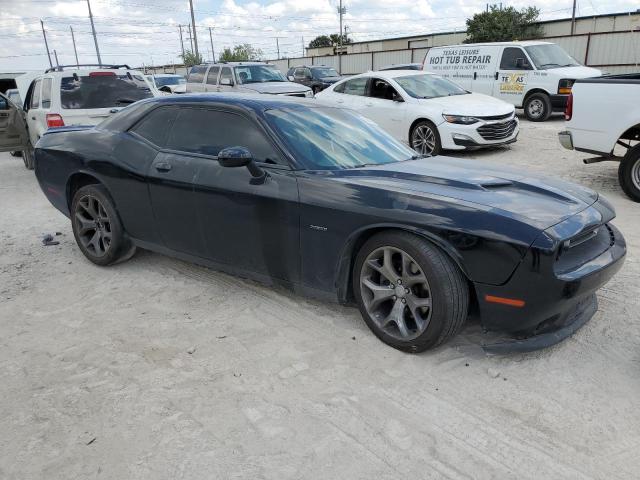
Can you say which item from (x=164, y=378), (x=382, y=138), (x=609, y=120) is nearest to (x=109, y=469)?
(x=164, y=378)

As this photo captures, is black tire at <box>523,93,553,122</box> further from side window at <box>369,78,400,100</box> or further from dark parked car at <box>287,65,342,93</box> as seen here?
dark parked car at <box>287,65,342,93</box>

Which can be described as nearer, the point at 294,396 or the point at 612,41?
the point at 294,396

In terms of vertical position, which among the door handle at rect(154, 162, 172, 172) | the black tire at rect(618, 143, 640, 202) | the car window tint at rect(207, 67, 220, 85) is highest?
the car window tint at rect(207, 67, 220, 85)

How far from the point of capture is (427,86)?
10352mm

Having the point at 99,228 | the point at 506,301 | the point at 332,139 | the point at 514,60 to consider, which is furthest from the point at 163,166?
the point at 514,60

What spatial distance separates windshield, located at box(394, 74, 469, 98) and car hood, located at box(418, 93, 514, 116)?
292mm

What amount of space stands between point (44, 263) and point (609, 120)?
21.7 ft

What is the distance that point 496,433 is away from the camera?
2.54 meters

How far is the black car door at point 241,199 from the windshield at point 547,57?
38.7 feet

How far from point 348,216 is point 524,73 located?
12.1 metres

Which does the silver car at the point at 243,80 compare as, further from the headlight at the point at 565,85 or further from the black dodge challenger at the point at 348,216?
the black dodge challenger at the point at 348,216

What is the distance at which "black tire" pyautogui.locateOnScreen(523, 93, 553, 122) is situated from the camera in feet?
43.4

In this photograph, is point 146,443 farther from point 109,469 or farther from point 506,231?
point 506,231

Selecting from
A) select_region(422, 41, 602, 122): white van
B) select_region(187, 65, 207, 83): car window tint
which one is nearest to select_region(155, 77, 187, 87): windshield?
select_region(187, 65, 207, 83): car window tint
